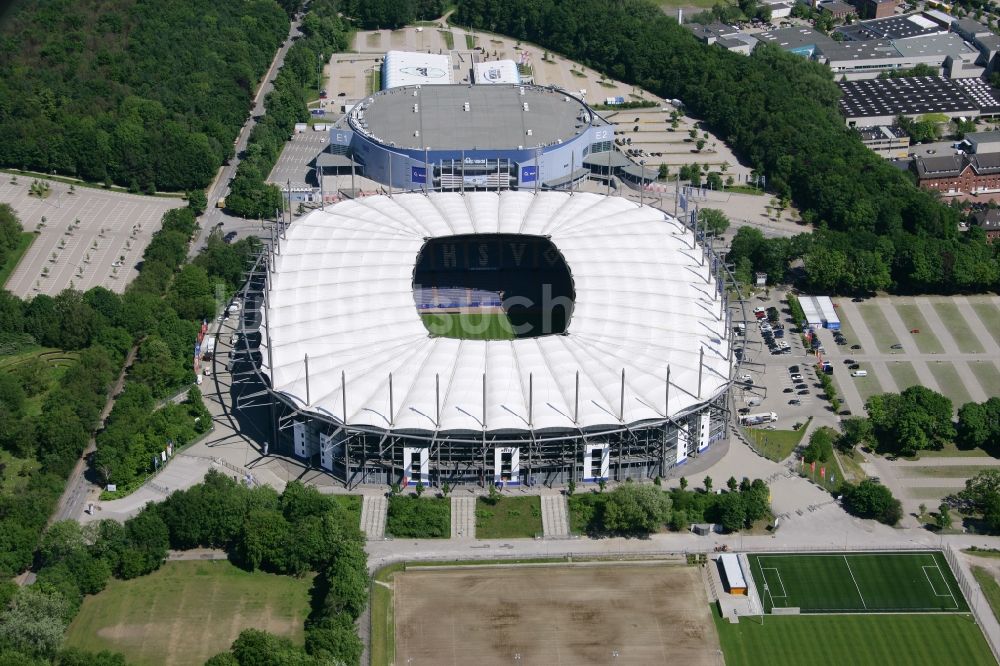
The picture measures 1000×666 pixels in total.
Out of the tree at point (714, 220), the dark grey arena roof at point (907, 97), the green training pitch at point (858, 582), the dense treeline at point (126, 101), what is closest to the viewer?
the green training pitch at point (858, 582)

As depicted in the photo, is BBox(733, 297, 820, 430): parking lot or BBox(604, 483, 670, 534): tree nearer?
BBox(604, 483, 670, 534): tree

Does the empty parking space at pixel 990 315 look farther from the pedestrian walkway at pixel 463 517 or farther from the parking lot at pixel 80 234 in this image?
the parking lot at pixel 80 234

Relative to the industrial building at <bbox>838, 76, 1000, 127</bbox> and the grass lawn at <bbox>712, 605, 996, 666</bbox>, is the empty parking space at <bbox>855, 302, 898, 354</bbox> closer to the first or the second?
the grass lawn at <bbox>712, 605, 996, 666</bbox>

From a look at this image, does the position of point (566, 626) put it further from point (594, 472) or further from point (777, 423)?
point (777, 423)

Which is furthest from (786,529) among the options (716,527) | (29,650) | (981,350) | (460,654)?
(29,650)

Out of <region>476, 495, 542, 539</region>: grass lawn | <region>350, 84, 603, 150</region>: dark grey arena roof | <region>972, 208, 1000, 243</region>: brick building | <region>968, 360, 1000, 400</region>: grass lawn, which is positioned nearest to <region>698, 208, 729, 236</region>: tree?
<region>350, 84, 603, 150</region>: dark grey arena roof

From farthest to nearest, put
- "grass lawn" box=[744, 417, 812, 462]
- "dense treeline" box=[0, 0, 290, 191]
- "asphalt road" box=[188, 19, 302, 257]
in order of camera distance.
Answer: "dense treeline" box=[0, 0, 290, 191] → "asphalt road" box=[188, 19, 302, 257] → "grass lawn" box=[744, 417, 812, 462]

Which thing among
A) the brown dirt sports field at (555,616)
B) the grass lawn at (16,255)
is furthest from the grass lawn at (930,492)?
the grass lawn at (16,255)
